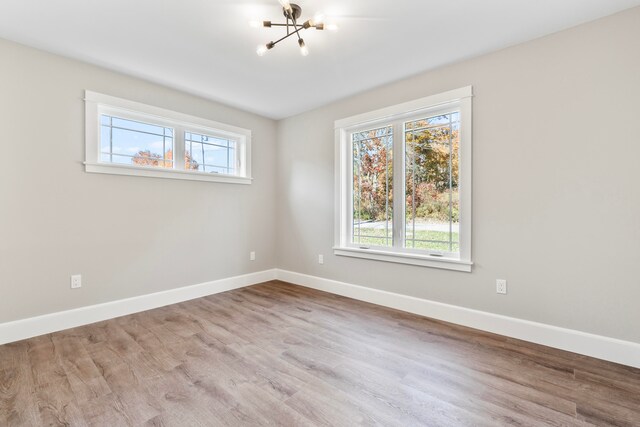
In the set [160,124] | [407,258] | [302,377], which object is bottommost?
[302,377]

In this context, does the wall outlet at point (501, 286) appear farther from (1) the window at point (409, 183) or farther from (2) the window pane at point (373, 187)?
(2) the window pane at point (373, 187)

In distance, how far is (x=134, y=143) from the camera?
3.15 meters

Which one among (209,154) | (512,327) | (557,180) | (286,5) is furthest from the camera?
(209,154)

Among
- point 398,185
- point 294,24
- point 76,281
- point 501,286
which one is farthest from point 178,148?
point 501,286

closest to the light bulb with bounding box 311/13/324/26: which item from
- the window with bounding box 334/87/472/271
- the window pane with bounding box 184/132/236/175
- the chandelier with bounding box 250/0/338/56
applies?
the chandelier with bounding box 250/0/338/56

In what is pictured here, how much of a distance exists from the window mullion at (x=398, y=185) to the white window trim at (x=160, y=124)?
2.07 meters

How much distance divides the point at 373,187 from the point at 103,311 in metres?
3.15

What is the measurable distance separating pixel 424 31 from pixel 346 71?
33.9 inches

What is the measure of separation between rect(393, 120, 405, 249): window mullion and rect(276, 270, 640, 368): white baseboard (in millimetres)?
636

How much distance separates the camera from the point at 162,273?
130 inches

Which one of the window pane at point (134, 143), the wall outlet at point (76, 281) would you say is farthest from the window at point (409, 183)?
the wall outlet at point (76, 281)

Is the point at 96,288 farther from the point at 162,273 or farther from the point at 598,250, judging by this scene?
the point at 598,250

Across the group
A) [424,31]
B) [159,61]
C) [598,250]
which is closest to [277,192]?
[159,61]

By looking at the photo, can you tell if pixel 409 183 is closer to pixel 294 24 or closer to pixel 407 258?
pixel 407 258
